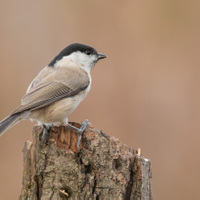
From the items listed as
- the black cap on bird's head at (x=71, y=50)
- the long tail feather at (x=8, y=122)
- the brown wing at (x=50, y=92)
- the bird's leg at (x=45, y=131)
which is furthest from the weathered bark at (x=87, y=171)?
the black cap on bird's head at (x=71, y=50)

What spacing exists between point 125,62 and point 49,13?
1.55 metres

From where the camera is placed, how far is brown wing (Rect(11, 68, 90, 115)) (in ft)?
13.1

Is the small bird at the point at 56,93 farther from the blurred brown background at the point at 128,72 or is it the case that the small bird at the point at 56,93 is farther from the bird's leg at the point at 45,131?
the blurred brown background at the point at 128,72

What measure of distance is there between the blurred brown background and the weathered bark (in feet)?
8.34

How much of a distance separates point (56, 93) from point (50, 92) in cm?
7

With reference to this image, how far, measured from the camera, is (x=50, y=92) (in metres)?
4.19

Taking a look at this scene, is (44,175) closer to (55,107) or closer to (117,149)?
(117,149)

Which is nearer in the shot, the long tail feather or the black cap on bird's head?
the long tail feather

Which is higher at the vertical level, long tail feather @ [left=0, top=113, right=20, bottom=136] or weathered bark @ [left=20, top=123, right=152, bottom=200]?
long tail feather @ [left=0, top=113, right=20, bottom=136]

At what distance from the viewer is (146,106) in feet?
20.1

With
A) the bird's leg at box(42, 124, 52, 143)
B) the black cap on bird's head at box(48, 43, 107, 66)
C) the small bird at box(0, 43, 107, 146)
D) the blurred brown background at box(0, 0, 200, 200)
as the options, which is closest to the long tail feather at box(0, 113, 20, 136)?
the small bird at box(0, 43, 107, 146)

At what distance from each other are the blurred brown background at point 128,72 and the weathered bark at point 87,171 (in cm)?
254

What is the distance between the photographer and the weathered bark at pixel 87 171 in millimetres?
3168

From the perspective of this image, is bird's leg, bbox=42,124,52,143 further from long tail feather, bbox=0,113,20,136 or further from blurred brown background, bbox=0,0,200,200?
blurred brown background, bbox=0,0,200,200
